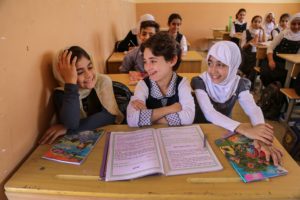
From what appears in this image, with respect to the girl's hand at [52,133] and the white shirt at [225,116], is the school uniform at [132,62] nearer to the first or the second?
the white shirt at [225,116]

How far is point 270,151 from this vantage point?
98cm

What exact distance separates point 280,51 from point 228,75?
2.76 metres

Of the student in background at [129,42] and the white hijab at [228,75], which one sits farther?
the student in background at [129,42]

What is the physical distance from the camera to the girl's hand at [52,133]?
44.6 inches

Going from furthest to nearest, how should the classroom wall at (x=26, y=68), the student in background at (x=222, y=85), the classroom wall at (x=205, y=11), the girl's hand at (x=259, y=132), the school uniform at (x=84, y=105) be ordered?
the classroom wall at (x=205, y=11) < the student in background at (x=222, y=85) < the school uniform at (x=84, y=105) < the girl's hand at (x=259, y=132) < the classroom wall at (x=26, y=68)

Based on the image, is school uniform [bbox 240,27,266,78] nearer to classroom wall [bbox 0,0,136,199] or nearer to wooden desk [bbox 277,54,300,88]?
wooden desk [bbox 277,54,300,88]

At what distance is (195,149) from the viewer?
3.34ft

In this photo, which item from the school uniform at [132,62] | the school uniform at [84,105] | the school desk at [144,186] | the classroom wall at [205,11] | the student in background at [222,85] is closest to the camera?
the school desk at [144,186]

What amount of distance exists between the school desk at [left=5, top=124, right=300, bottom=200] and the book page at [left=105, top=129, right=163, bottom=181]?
0.10ft

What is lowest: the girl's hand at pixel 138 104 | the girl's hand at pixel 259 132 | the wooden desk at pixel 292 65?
the wooden desk at pixel 292 65

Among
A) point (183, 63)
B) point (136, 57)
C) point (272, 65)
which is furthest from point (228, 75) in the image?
point (272, 65)

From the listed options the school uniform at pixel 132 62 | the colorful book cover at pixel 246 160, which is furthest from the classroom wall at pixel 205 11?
the colorful book cover at pixel 246 160

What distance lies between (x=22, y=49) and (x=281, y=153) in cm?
114

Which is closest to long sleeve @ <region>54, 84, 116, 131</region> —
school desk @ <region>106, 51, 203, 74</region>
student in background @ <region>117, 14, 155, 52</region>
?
school desk @ <region>106, 51, 203, 74</region>
